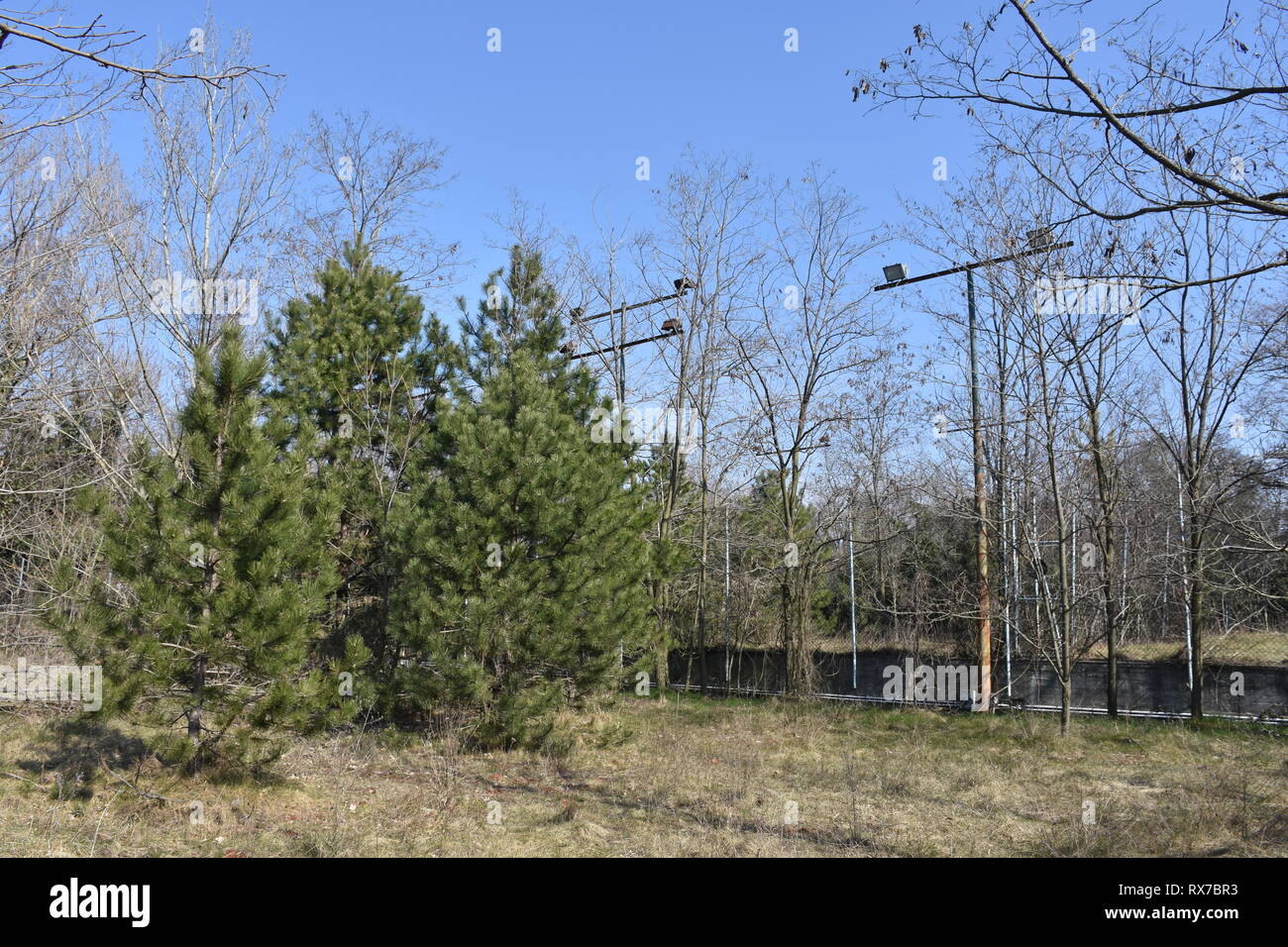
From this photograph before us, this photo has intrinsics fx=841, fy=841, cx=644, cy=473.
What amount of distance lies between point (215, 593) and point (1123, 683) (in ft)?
40.2

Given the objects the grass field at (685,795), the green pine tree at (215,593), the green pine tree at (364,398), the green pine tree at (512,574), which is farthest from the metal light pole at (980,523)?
the green pine tree at (215,593)

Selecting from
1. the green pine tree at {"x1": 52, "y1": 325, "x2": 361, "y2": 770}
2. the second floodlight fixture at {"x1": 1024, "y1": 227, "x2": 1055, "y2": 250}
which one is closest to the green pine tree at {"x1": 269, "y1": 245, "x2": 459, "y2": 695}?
the green pine tree at {"x1": 52, "y1": 325, "x2": 361, "y2": 770}

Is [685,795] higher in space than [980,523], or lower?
lower

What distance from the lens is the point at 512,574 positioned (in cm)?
980

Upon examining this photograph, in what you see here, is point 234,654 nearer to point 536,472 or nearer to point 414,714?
point 536,472

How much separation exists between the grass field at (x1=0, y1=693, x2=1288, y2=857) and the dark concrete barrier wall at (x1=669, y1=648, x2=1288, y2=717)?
849mm

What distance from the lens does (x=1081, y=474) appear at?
43.5 ft

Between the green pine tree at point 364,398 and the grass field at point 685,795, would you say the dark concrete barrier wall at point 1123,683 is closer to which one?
the grass field at point 685,795

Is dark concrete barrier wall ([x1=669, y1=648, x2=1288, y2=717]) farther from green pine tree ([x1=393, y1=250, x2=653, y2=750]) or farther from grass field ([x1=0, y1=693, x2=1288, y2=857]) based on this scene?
green pine tree ([x1=393, y1=250, x2=653, y2=750])

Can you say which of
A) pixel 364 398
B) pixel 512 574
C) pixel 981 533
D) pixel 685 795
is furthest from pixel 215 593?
pixel 981 533

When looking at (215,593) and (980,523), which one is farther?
(980,523)

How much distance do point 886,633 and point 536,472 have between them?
9668 mm

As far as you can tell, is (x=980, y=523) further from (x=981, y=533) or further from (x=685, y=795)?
(x=685, y=795)
